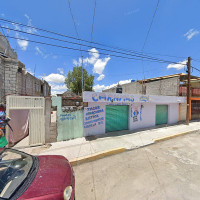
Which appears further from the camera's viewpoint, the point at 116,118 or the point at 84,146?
the point at 116,118

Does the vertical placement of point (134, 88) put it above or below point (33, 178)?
above

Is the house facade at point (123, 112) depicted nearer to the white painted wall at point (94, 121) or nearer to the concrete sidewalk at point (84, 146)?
the white painted wall at point (94, 121)

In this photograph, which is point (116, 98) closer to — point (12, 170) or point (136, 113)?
point (136, 113)

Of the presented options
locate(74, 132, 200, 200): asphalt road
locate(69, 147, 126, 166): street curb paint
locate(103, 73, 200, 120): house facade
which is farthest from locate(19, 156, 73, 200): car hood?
locate(103, 73, 200, 120): house facade

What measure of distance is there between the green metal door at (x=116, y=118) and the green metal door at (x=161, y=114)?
356cm

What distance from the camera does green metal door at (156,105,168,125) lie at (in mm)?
8672

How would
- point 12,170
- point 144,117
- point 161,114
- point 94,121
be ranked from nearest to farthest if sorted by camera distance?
1. point 12,170
2. point 94,121
3. point 144,117
4. point 161,114

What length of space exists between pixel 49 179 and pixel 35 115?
3.74 metres

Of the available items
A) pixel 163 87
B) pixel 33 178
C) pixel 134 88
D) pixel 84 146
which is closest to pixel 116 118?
pixel 84 146

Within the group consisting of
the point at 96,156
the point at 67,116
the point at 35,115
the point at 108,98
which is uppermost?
the point at 108,98

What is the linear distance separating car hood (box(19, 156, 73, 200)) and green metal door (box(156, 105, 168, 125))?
8965 mm

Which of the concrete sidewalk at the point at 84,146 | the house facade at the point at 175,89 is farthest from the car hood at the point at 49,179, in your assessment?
the house facade at the point at 175,89

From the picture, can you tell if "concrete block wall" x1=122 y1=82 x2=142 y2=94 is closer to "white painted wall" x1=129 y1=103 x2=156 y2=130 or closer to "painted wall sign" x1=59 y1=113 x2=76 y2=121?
"white painted wall" x1=129 y1=103 x2=156 y2=130

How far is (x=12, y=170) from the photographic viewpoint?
6.07ft
